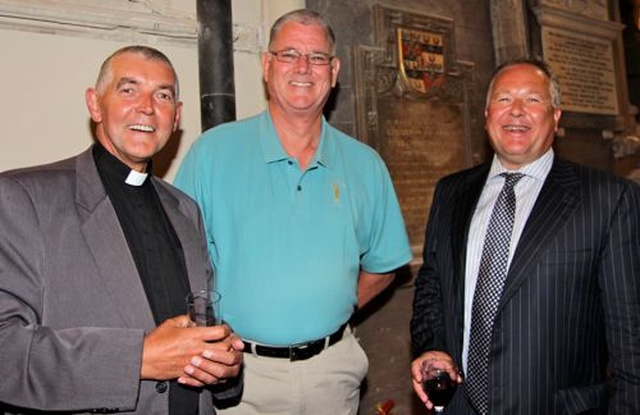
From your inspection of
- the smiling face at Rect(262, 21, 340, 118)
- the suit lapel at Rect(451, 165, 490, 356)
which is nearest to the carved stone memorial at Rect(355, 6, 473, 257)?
the smiling face at Rect(262, 21, 340, 118)

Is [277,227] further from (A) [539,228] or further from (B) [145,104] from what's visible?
(A) [539,228]

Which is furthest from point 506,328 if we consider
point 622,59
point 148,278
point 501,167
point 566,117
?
point 622,59

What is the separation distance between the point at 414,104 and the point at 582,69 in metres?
2.65

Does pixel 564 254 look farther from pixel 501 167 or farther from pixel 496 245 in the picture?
pixel 501 167

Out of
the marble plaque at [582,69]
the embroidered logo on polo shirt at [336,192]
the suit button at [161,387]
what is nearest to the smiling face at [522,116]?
the embroidered logo on polo shirt at [336,192]

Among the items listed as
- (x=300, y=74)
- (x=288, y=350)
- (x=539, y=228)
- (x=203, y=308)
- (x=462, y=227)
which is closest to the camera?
(x=203, y=308)

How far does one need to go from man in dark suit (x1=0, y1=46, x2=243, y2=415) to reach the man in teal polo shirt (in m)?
0.38

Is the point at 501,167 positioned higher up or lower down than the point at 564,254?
higher up

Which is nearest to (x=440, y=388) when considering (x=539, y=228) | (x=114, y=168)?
(x=539, y=228)

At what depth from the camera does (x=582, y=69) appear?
225 inches

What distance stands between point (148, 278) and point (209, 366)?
0.43m

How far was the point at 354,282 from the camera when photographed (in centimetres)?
271

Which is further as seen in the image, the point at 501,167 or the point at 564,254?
the point at 501,167

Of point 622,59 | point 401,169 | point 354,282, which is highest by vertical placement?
point 622,59
